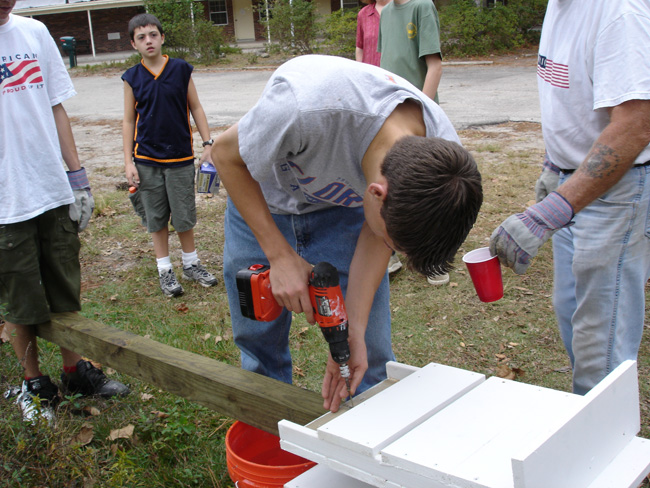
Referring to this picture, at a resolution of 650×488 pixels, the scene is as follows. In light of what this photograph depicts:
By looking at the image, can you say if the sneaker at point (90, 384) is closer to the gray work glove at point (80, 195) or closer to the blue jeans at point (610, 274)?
the gray work glove at point (80, 195)

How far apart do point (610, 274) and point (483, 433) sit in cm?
112

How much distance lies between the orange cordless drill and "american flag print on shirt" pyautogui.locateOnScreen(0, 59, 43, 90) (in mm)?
1826

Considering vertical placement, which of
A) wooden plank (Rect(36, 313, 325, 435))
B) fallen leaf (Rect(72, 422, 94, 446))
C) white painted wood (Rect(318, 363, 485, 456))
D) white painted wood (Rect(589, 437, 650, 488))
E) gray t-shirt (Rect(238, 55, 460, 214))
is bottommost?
fallen leaf (Rect(72, 422, 94, 446))

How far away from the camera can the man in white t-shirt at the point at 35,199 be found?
3.29 metres

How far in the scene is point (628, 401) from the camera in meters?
1.89

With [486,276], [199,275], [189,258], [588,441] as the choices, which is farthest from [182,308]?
[588,441]

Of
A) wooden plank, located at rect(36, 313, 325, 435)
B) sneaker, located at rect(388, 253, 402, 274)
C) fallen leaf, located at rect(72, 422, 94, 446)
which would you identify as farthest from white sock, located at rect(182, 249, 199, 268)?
fallen leaf, located at rect(72, 422, 94, 446)

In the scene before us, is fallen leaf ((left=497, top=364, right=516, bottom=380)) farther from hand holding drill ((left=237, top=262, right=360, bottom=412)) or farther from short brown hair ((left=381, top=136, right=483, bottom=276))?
short brown hair ((left=381, top=136, right=483, bottom=276))

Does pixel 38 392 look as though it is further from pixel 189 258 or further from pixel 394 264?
pixel 394 264

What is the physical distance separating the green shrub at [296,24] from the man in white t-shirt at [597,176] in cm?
2367

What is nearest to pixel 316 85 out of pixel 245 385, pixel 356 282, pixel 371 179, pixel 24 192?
pixel 371 179

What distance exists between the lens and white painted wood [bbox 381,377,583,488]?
1666mm

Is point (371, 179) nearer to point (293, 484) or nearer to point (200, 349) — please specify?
point (293, 484)

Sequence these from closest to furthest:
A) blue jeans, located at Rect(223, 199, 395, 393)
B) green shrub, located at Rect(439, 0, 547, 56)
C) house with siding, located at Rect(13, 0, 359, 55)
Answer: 1. blue jeans, located at Rect(223, 199, 395, 393)
2. green shrub, located at Rect(439, 0, 547, 56)
3. house with siding, located at Rect(13, 0, 359, 55)
